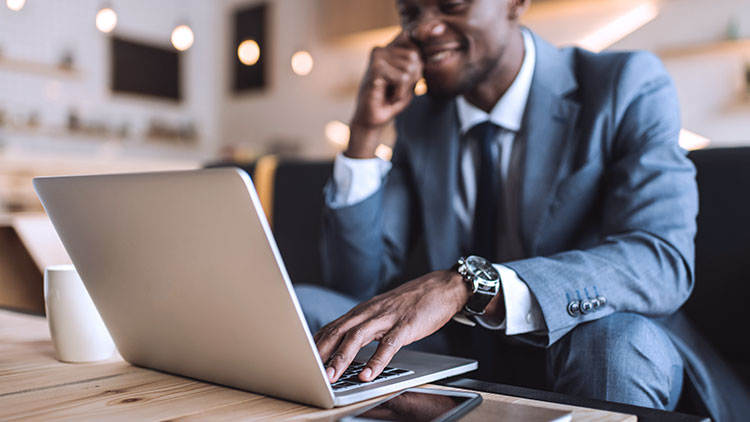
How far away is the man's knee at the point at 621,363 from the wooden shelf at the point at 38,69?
5.14 metres

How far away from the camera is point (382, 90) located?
138 cm

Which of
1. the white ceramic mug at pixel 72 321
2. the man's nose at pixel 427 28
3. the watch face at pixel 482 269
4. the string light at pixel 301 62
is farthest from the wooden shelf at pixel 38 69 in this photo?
the watch face at pixel 482 269

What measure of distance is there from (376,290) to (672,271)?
66 cm

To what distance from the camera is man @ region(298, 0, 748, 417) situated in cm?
84

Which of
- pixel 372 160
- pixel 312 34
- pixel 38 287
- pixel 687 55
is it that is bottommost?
pixel 38 287

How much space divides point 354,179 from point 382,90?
195 millimetres

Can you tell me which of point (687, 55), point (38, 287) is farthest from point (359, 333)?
point (687, 55)

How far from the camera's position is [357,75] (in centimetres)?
552

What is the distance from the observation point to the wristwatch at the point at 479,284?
2.83ft

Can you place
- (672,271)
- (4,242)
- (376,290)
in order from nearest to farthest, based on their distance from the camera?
1. (672,271)
2. (376,290)
3. (4,242)

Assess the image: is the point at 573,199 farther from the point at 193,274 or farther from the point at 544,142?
the point at 193,274

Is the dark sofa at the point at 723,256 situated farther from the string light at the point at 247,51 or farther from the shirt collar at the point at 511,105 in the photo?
the string light at the point at 247,51

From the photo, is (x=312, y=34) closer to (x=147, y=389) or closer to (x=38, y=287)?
(x=38, y=287)

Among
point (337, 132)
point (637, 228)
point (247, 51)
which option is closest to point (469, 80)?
point (637, 228)
